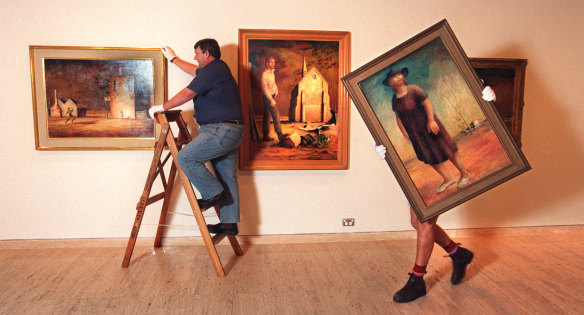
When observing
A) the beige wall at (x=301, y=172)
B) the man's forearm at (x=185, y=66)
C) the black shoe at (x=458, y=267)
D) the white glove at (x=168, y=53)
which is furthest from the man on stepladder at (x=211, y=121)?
the black shoe at (x=458, y=267)

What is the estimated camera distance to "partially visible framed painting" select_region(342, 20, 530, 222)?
2.47 m

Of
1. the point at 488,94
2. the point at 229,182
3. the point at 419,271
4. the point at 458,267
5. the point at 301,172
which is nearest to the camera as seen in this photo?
the point at 488,94

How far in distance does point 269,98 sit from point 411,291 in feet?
6.05

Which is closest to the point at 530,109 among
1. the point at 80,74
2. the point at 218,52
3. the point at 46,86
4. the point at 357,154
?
the point at 357,154

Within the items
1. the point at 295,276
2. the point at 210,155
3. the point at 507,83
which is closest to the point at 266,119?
the point at 210,155

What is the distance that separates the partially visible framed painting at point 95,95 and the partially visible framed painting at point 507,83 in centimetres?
273

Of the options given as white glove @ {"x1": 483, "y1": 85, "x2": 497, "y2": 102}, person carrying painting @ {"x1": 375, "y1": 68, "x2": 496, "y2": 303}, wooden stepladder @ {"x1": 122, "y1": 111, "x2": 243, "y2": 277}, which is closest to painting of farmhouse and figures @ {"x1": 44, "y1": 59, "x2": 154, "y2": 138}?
wooden stepladder @ {"x1": 122, "y1": 111, "x2": 243, "y2": 277}

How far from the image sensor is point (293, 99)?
352 centimetres

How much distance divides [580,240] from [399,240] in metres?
1.65

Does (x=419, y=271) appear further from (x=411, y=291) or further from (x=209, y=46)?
(x=209, y=46)

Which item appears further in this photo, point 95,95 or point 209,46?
point 95,95

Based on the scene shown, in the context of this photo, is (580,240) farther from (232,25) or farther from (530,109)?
(232,25)

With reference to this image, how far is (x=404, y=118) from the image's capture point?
8.47ft

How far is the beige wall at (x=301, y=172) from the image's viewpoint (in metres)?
3.36
